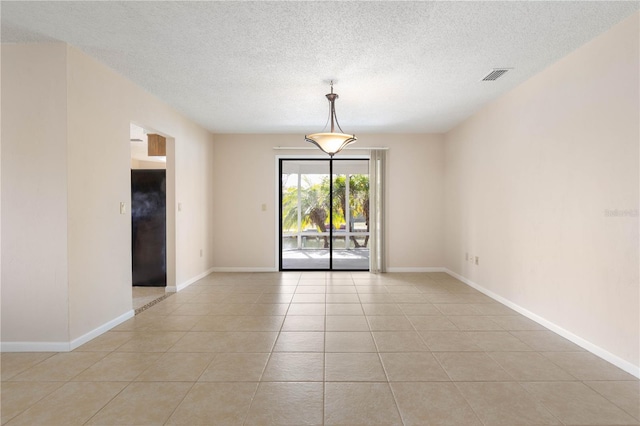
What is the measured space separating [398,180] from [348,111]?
6.61 ft

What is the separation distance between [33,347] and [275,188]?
4.14 meters

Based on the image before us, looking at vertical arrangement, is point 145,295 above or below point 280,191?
below

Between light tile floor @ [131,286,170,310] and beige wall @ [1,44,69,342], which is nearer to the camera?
beige wall @ [1,44,69,342]

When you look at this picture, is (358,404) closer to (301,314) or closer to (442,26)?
(301,314)

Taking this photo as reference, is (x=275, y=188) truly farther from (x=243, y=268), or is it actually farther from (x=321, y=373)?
(x=321, y=373)

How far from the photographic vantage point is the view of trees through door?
21.4ft

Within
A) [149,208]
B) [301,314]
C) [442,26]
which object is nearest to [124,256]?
[149,208]

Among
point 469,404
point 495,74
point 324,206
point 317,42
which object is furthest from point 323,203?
point 469,404

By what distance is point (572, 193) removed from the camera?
298 centimetres

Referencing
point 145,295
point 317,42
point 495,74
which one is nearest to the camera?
point 317,42

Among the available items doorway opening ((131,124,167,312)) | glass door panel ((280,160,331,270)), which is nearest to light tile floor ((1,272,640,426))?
doorway opening ((131,124,167,312))

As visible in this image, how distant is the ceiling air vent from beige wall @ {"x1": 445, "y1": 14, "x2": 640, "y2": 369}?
1.26ft

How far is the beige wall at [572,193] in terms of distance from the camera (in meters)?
2.46

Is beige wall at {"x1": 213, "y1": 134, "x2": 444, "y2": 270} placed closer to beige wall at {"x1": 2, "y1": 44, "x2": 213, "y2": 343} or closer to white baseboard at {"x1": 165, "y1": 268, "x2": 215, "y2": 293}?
white baseboard at {"x1": 165, "y1": 268, "x2": 215, "y2": 293}
